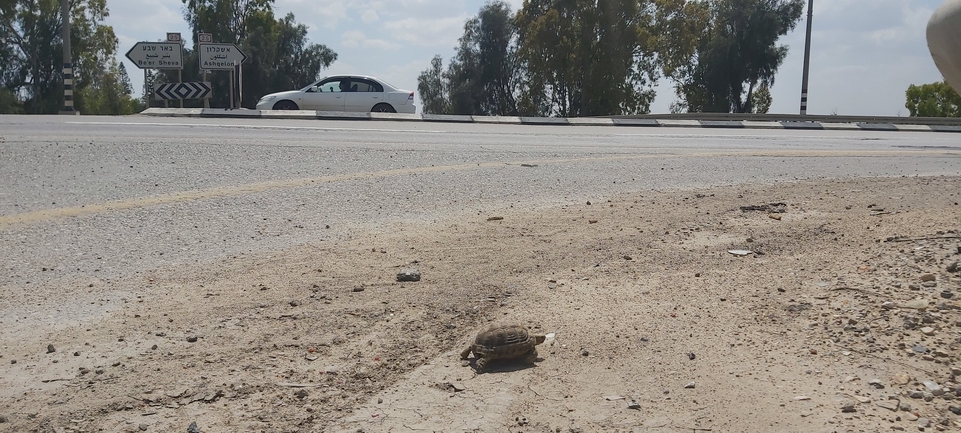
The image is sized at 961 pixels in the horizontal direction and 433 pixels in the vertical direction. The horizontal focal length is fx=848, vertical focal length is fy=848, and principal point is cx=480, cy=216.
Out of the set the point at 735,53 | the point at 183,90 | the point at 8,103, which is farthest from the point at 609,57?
the point at 8,103

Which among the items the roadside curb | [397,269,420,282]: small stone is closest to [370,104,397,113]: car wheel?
the roadside curb

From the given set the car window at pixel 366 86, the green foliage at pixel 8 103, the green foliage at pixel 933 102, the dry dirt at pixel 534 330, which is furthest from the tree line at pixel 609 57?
the dry dirt at pixel 534 330

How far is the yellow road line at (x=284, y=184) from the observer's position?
26.0 feet

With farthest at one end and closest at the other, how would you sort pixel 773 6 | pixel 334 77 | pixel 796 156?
pixel 773 6 → pixel 334 77 → pixel 796 156

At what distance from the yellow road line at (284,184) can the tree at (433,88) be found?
41307mm

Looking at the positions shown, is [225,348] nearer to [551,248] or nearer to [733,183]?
[551,248]

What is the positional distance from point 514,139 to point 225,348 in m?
10.5

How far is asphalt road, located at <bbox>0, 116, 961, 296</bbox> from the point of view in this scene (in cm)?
709

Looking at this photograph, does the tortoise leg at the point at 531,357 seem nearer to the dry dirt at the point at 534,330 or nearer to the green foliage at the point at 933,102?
the dry dirt at the point at 534,330

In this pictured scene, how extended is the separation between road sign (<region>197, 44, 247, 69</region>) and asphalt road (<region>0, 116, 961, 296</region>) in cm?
1088

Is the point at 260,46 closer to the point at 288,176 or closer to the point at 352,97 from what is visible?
the point at 352,97

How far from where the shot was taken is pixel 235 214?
7.99 meters

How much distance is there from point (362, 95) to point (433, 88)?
29903mm

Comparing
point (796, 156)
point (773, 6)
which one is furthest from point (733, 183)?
point (773, 6)
